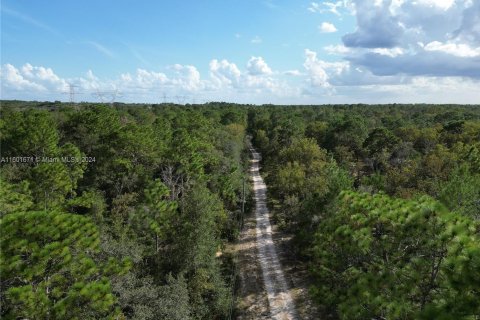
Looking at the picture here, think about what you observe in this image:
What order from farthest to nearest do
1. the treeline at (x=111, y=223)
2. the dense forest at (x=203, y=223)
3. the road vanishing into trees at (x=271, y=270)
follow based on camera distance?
1. the road vanishing into trees at (x=271, y=270)
2. the treeline at (x=111, y=223)
3. the dense forest at (x=203, y=223)

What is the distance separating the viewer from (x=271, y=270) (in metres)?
30.1

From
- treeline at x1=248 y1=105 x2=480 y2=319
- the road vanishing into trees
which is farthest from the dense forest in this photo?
the road vanishing into trees

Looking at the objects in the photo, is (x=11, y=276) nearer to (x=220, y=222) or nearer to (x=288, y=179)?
(x=220, y=222)

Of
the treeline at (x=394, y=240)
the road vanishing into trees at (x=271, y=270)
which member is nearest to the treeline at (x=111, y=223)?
the road vanishing into trees at (x=271, y=270)

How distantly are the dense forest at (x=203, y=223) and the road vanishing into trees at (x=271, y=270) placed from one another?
1765 mm

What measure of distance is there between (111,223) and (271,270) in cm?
1342

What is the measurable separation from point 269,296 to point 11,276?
56.5ft

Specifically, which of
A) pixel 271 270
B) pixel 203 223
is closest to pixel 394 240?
pixel 203 223

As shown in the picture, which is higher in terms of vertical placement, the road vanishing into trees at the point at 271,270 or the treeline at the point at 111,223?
the treeline at the point at 111,223

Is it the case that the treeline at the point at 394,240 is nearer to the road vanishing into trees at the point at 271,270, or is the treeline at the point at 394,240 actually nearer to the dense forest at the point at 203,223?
the dense forest at the point at 203,223

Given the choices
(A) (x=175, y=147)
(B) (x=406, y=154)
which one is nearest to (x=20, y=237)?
(A) (x=175, y=147)

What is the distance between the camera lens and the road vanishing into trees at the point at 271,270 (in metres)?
24.4

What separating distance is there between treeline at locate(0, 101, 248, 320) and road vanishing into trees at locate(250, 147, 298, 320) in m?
2.82

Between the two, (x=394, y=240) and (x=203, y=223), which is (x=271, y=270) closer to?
(x=203, y=223)
